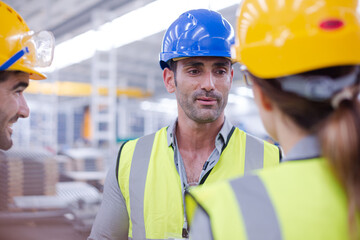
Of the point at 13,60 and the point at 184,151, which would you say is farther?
the point at 184,151

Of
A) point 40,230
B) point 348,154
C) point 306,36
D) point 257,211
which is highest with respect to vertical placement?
point 306,36

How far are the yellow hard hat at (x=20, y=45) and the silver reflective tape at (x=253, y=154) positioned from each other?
139 cm

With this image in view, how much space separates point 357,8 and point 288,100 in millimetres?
375

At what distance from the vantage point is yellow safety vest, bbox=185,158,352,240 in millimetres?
813

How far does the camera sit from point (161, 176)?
6.38ft

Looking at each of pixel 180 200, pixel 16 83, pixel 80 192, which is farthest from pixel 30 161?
pixel 180 200

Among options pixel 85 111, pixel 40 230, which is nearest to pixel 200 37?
pixel 40 230

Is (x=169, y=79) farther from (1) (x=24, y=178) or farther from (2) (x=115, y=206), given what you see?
(1) (x=24, y=178)

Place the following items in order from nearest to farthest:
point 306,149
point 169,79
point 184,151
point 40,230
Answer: point 306,149, point 184,151, point 169,79, point 40,230

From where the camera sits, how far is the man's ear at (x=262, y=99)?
107cm

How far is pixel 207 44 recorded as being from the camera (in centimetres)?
202

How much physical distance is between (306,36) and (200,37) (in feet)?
3.75

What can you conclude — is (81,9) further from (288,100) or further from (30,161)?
(288,100)

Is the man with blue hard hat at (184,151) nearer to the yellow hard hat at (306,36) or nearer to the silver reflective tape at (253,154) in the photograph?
the silver reflective tape at (253,154)
